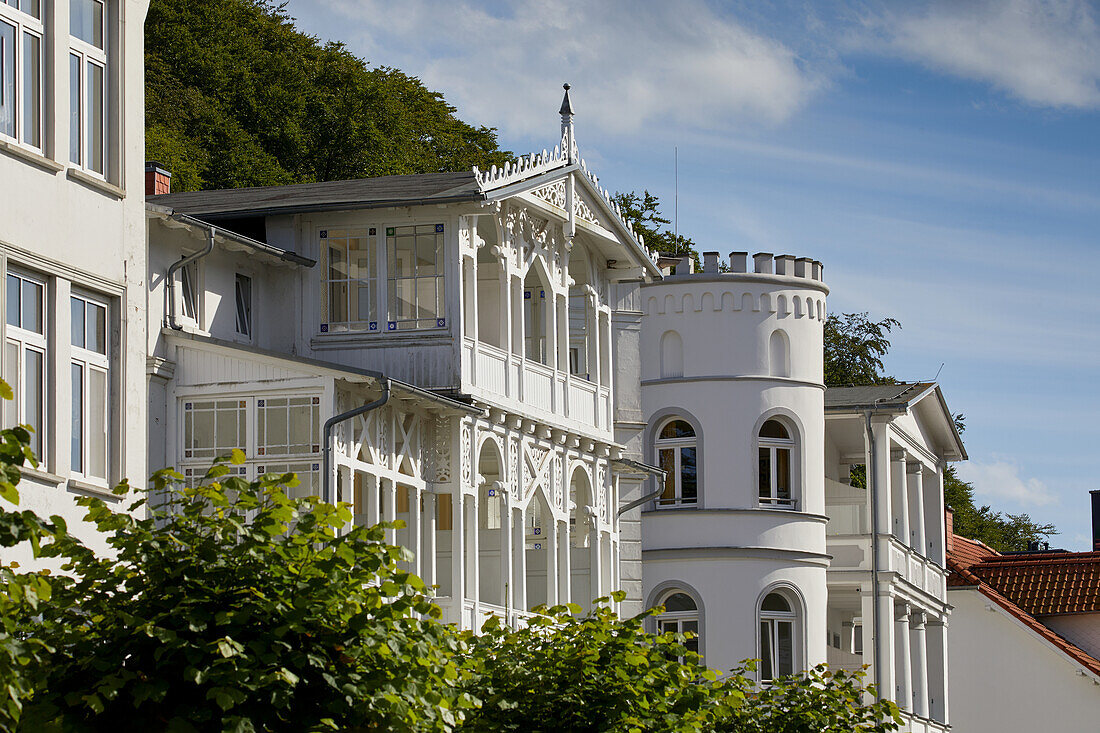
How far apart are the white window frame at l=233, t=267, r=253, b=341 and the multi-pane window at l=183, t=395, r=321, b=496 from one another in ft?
9.23

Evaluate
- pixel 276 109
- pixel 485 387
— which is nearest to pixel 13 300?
pixel 485 387

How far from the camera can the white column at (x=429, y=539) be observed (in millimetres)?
27172

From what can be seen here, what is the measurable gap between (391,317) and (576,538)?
715 centimetres

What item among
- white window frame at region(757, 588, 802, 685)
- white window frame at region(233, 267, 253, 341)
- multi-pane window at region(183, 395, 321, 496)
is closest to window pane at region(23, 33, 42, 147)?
multi-pane window at region(183, 395, 321, 496)

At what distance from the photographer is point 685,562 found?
39781 millimetres

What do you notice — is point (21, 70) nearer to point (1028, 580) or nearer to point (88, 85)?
point (88, 85)

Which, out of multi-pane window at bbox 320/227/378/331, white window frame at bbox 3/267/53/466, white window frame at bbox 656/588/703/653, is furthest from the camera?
white window frame at bbox 656/588/703/653

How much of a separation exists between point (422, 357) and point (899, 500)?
68.1 ft

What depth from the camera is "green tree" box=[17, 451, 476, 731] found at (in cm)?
1130

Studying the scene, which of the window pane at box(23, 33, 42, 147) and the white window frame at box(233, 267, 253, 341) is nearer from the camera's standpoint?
the window pane at box(23, 33, 42, 147)

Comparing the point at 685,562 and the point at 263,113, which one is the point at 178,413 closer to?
the point at 685,562

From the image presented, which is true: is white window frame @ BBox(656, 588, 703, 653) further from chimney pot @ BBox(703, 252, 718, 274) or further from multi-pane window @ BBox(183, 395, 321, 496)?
multi-pane window @ BBox(183, 395, 321, 496)

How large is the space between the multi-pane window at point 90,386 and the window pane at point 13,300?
794 millimetres

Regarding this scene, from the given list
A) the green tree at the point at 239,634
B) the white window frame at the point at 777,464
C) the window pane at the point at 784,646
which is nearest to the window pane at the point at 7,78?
A: the green tree at the point at 239,634
